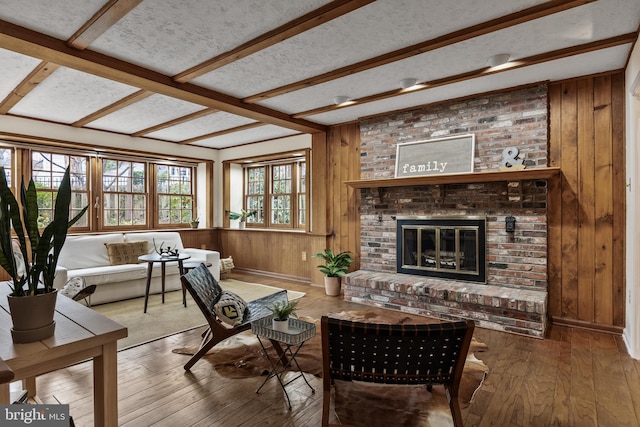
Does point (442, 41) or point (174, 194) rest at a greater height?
point (442, 41)

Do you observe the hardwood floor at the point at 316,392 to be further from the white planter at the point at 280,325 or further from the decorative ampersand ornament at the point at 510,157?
the decorative ampersand ornament at the point at 510,157

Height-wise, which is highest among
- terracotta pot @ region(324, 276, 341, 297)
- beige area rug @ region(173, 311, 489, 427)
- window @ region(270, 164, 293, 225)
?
window @ region(270, 164, 293, 225)

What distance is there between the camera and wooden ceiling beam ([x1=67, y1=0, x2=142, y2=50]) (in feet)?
7.16

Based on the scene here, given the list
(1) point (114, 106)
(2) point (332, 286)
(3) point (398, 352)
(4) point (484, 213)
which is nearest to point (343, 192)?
(2) point (332, 286)

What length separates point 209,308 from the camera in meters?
2.71

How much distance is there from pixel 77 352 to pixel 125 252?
13.5 feet

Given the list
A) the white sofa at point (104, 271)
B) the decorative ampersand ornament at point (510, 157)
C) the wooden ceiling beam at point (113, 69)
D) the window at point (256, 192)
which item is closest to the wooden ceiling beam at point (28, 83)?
the wooden ceiling beam at point (113, 69)

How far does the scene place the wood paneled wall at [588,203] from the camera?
338 centimetres

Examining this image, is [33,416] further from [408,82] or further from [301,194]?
[301,194]

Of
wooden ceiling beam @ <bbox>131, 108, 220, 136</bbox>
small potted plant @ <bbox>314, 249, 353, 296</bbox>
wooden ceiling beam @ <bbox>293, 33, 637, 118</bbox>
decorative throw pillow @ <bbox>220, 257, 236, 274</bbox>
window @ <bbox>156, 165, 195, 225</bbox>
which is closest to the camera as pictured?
wooden ceiling beam @ <bbox>293, 33, 637, 118</bbox>

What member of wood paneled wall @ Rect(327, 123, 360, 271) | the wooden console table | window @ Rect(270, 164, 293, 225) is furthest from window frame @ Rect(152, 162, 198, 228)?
the wooden console table

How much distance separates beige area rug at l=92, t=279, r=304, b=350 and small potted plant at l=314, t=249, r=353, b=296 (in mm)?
415

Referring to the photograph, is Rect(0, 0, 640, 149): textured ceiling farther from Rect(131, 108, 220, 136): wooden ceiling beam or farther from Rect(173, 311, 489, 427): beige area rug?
Rect(173, 311, 489, 427): beige area rug

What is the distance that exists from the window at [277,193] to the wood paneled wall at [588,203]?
3.58 m
